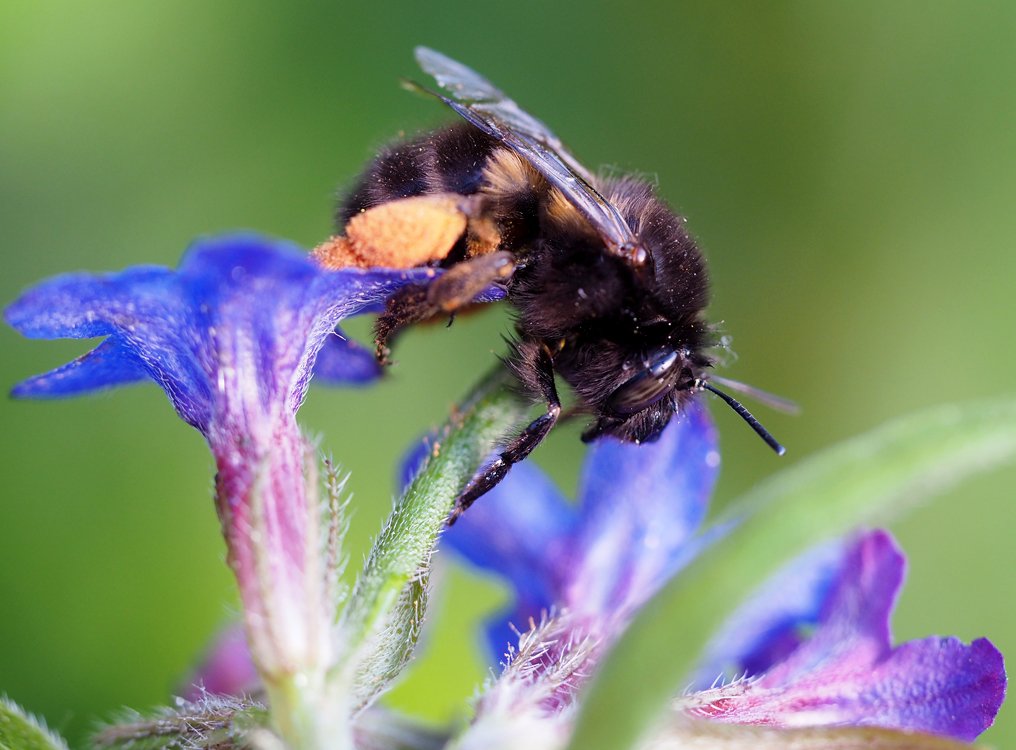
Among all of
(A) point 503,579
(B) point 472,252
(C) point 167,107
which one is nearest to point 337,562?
(B) point 472,252

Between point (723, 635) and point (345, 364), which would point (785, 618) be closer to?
point (345, 364)

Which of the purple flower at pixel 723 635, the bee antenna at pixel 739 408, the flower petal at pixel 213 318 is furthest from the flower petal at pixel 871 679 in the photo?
the flower petal at pixel 213 318

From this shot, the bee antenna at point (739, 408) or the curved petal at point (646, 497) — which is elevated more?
the bee antenna at point (739, 408)

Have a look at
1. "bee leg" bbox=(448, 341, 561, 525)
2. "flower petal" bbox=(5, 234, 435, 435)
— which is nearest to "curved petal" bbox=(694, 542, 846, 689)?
"bee leg" bbox=(448, 341, 561, 525)

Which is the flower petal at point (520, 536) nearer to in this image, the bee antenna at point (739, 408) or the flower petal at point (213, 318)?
the bee antenna at point (739, 408)

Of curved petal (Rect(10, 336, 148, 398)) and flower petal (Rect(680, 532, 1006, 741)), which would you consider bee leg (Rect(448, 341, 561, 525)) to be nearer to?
flower petal (Rect(680, 532, 1006, 741))

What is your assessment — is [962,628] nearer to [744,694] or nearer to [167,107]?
[744,694]
